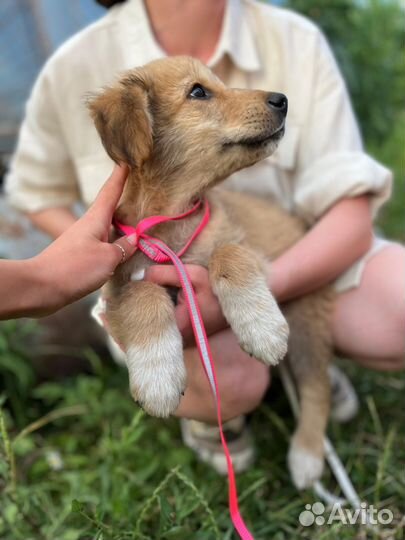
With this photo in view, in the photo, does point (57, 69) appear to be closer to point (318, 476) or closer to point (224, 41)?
point (224, 41)

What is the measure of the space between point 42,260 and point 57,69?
1293 mm

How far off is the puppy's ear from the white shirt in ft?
2.37

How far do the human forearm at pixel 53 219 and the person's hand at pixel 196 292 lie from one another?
88 centimetres

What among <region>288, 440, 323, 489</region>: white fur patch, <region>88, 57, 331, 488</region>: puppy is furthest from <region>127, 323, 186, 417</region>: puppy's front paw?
<region>288, 440, 323, 489</region>: white fur patch

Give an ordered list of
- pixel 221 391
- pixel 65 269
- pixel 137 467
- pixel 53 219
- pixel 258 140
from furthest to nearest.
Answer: pixel 53 219 < pixel 137 467 < pixel 221 391 < pixel 258 140 < pixel 65 269

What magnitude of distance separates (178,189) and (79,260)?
53cm

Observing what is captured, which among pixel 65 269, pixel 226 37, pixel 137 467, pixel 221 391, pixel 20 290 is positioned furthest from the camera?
pixel 137 467

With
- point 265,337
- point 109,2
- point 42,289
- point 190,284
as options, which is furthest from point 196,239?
point 109,2

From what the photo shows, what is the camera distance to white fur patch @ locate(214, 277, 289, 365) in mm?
1787

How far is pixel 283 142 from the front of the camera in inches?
105

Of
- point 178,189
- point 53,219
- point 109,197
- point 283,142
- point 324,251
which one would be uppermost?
point 109,197

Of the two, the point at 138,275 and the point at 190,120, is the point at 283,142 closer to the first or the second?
the point at 190,120

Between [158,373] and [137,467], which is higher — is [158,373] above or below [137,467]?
above

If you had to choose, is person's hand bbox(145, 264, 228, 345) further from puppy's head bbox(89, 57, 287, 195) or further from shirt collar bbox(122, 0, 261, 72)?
shirt collar bbox(122, 0, 261, 72)
